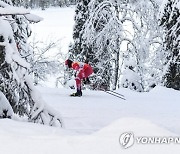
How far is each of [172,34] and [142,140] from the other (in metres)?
8.80

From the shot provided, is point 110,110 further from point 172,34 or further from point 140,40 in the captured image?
point 140,40

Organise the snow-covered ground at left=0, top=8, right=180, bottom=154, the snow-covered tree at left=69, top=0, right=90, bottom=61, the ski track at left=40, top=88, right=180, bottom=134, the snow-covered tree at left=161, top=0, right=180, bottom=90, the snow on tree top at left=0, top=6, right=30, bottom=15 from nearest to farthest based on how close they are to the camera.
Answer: the snow-covered ground at left=0, top=8, right=180, bottom=154 < the snow on tree top at left=0, top=6, right=30, bottom=15 < the ski track at left=40, top=88, right=180, bottom=134 < the snow-covered tree at left=161, top=0, right=180, bottom=90 < the snow-covered tree at left=69, top=0, right=90, bottom=61

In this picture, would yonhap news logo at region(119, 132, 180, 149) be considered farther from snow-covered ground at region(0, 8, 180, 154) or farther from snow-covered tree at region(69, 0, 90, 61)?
snow-covered tree at region(69, 0, 90, 61)

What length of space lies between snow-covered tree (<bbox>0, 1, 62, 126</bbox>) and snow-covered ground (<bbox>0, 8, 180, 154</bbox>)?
1.25 feet

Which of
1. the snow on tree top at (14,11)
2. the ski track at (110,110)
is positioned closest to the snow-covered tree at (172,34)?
the ski track at (110,110)

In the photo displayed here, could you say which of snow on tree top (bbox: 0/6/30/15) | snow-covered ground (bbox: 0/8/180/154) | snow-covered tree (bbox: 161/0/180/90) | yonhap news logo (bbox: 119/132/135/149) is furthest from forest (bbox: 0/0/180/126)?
yonhap news logo (bbox: 119/132/135/149)

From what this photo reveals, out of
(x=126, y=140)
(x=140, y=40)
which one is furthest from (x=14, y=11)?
(x=140, y=40)

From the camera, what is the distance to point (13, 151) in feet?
10.9

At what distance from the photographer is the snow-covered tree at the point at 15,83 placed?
5.09 metres

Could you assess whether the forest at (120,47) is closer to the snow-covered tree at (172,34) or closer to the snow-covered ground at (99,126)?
the snow-covered tree at (172,34)

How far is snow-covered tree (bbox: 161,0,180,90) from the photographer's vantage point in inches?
455

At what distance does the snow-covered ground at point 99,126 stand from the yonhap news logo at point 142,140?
0.04 meters

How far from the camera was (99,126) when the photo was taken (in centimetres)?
730

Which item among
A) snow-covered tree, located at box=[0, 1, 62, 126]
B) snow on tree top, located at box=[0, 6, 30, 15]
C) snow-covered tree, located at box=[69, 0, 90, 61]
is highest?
snow on tree top, located at box=[0, 6, 30, 15]
